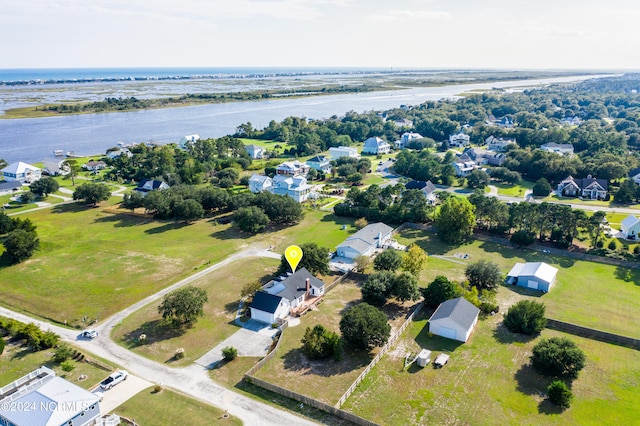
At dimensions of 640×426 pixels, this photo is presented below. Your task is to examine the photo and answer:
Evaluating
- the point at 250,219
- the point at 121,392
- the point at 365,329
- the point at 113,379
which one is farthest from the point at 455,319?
the point at 250,219

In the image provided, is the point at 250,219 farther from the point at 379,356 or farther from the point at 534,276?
the point at 534,276

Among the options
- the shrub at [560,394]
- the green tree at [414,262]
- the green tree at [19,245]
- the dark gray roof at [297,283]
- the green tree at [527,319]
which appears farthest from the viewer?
the green tree at [19,245]

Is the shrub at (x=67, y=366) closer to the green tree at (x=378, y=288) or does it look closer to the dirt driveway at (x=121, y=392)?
the dirt driveway at (x=121, y=392)

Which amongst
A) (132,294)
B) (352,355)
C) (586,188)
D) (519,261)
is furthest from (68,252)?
(586,188)

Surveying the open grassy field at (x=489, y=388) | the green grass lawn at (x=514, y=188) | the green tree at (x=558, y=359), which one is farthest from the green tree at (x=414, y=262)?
the green grass lawn at (x=514, y=188)

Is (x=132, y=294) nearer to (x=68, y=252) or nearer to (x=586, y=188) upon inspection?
(x=68, y=252)

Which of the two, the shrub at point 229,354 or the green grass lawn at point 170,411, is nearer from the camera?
the green grass lawn at point 170,411
